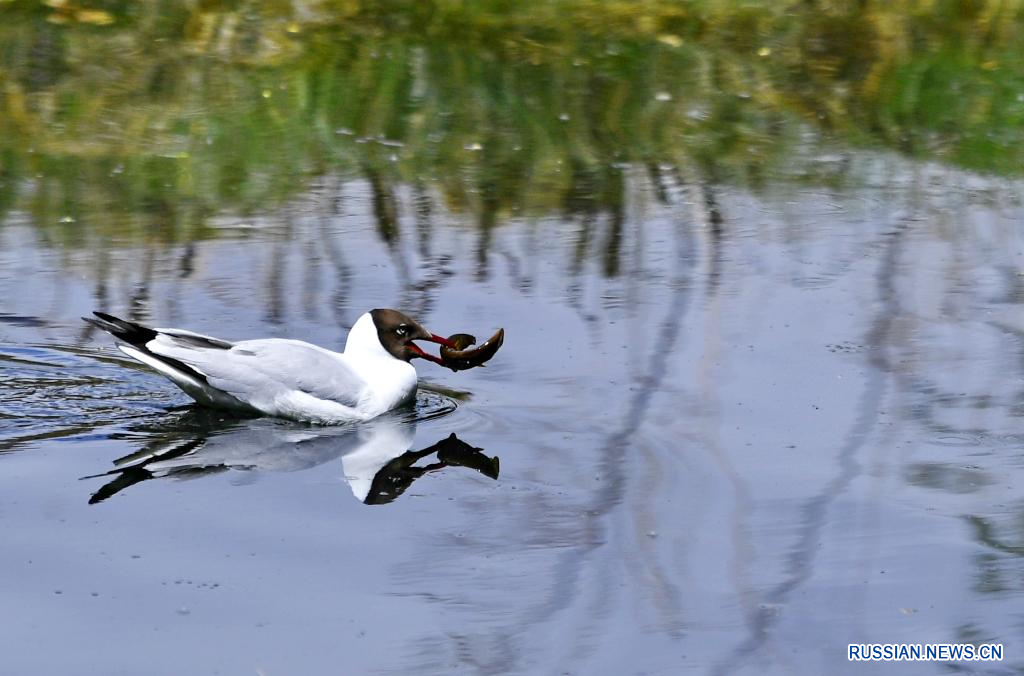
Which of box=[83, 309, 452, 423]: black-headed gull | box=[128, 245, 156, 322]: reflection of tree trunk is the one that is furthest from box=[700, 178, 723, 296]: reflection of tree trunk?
box=[128, 245, 156, 322]: reflection of tree trunk

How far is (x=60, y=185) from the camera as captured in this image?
10.4m

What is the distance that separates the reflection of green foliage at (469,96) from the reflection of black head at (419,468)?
3333 millimetres

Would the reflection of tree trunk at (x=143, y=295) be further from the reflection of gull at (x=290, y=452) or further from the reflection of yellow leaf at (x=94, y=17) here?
the reflection of yellow leaf at (x=94, y=17)

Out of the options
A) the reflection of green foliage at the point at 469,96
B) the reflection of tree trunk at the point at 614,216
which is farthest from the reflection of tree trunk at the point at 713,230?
the reflection of tree trunk at the point at 614,216

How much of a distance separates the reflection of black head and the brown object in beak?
1.82ft

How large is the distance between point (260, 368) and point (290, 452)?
1.61 ft

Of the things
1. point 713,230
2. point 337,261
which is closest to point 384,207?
point 337,261

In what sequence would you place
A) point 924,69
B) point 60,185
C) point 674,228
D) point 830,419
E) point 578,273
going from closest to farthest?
point 830,419
point 578,273
point 674,228
point 60,185
point 924,69

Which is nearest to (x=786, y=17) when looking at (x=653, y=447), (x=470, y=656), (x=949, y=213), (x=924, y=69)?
(x=924, y=69)

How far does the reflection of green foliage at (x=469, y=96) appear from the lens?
10.7m

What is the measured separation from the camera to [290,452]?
6621 mm

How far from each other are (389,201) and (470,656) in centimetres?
570

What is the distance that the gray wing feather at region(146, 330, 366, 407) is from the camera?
6895 millimetres

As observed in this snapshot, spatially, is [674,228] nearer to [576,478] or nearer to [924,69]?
[576,478]
